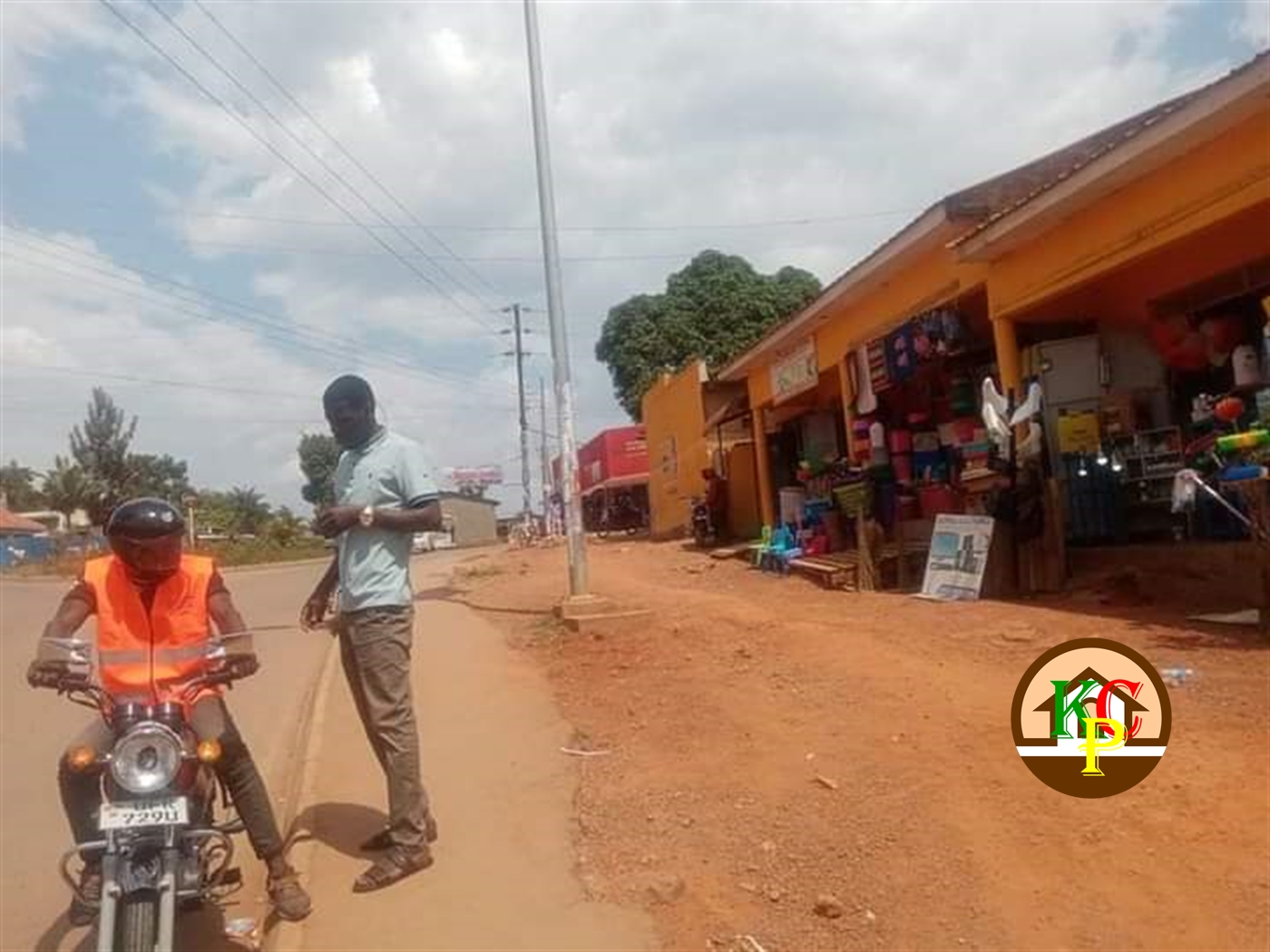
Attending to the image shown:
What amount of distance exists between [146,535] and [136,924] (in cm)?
120

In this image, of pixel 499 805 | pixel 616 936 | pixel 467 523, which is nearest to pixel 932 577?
pixel 499 805

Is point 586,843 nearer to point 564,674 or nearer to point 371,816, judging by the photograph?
point 371,816

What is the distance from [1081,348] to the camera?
981cm

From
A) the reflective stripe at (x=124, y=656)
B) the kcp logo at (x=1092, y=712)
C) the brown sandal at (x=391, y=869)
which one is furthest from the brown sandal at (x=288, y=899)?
the kcp logo at (x=1092, y=712)

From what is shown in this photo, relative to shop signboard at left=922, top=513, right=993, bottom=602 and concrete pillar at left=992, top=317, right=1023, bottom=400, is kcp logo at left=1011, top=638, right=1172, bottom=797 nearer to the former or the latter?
shop signboard at left=922, top=513, right=993, bottom=602

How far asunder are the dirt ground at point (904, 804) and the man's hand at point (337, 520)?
1512 mm

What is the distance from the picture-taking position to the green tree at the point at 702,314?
33031mm

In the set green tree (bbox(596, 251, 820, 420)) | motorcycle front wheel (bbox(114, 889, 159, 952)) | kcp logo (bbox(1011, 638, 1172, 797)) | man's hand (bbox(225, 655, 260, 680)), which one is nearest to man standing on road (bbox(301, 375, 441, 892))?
man's hand (bbox(225, 655, 260, 680))

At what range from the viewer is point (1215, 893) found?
11.7 feet

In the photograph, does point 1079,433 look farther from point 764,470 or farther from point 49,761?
point 764,470

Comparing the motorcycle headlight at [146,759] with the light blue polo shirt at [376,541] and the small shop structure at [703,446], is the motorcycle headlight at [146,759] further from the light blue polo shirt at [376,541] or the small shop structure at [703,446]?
the small shop structure at [703,446]

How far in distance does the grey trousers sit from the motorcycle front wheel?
113cm

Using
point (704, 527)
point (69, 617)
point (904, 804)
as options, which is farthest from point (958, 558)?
point (704, 527)

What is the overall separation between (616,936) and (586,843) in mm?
807
